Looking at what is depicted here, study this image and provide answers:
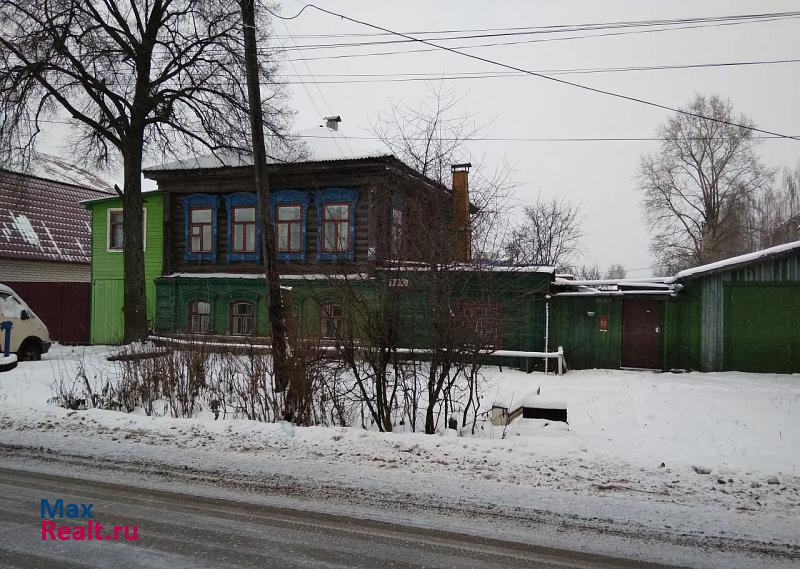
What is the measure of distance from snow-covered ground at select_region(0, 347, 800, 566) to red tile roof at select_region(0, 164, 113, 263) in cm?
1935

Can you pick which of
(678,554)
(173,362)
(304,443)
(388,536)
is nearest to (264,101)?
(173,362)

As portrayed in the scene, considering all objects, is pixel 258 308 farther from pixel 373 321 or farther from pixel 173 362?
pixel 373 321

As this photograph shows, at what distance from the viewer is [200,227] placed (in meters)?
21.5

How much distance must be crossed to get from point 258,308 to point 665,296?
1371 centimetres

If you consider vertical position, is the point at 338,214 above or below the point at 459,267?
above

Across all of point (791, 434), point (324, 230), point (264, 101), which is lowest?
point (791, 434)

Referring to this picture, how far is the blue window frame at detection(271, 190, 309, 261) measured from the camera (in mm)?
19922

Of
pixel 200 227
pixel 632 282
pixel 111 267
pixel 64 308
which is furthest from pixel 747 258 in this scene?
pixel 64 308

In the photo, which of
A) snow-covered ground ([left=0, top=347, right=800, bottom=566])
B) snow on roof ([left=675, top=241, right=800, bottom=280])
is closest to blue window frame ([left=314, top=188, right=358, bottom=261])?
snow on roof ([left=675, top=241, right=800, bottom=280])

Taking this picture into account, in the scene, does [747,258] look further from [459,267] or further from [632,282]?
[459,267]

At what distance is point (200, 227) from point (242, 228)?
2003 millimetres

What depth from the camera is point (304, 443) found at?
6703mm

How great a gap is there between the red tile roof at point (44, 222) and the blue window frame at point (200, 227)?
828 centimetres

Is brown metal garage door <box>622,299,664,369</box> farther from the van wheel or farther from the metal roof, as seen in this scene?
the van wheel
